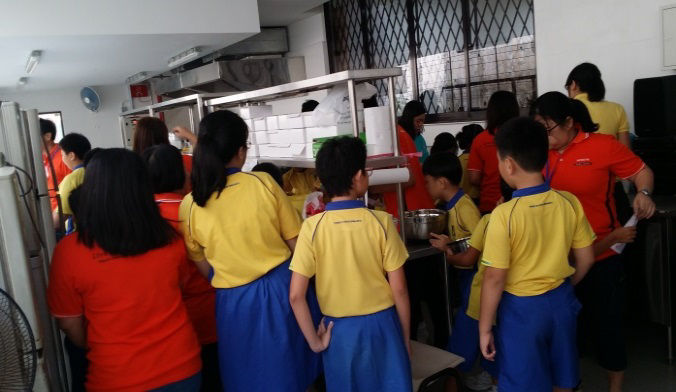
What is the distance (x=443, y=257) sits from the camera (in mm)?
2545

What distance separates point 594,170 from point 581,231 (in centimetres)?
37

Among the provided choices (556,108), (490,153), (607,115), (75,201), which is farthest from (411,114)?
(75,201)

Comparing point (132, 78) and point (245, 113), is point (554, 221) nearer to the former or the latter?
point (245, 113)

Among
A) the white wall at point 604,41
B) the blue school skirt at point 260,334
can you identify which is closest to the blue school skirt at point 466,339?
the blue school skirt at point 260,334

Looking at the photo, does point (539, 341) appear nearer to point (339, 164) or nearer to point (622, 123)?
point (339, 164)

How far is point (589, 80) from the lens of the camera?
2773mm

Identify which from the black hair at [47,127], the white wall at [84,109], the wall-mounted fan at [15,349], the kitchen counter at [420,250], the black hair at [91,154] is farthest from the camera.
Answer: the white wall at [84,109]

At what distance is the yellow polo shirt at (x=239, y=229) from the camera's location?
1685 millimetres

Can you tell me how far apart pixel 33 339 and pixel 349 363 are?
0.84m

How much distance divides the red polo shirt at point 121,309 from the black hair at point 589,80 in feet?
7.40

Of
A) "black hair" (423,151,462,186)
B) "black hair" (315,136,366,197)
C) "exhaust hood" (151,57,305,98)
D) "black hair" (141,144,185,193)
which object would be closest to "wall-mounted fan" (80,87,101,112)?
"exhaust hood" (151,57,305,98)

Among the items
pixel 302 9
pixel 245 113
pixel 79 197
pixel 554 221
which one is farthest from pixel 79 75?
pixel 554 221

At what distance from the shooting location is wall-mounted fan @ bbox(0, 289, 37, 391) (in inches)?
46.6

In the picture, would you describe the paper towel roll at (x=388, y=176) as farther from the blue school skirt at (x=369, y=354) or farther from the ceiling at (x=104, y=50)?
the ceiling at (x=104, y=50)
